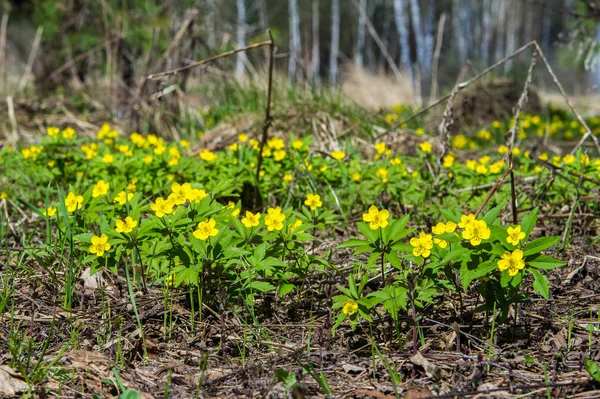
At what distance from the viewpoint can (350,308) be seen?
1.84 m

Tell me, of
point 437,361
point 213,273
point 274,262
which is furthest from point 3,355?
point 437,361

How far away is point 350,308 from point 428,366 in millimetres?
302

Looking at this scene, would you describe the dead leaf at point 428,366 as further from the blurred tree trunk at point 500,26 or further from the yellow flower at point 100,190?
the blurred tree trunk at point 500,26

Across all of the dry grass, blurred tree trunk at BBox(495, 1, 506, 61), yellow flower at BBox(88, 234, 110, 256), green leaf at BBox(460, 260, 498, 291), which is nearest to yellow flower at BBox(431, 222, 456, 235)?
green leaf at BBox(460, 260, 498, 291)

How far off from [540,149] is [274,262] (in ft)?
13.5

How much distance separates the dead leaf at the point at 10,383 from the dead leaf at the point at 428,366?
120 cm

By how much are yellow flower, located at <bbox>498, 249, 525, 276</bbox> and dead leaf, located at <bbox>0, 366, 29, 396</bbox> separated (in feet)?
4.89

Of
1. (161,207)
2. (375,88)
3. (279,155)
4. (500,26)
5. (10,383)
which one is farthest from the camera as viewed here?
(500,26)

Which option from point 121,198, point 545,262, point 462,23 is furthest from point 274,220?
point 462,23

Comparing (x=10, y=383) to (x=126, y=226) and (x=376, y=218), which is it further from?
(x=376, y=218)

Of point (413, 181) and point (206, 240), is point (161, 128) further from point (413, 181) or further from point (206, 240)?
point (206, 240)

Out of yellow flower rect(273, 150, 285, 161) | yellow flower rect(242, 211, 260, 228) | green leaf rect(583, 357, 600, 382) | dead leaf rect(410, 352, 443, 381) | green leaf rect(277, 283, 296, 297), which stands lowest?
dead leaf rect(410, 352, 443, 381)

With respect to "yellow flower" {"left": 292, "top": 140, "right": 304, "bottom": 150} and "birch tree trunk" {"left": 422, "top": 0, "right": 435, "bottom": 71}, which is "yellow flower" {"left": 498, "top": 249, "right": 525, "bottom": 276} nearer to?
"yellow flower" {"left": 292, "top": 140, "right": 304, "bottom": 150}

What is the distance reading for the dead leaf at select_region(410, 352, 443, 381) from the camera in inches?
65.9
